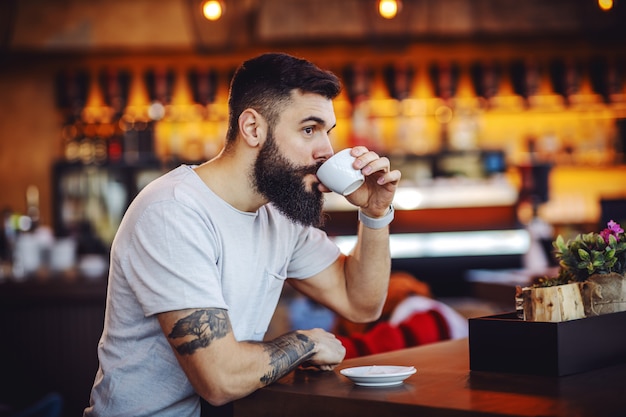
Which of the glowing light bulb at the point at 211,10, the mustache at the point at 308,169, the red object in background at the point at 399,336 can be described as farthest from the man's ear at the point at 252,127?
the glowing light bulb at the point at 211,10

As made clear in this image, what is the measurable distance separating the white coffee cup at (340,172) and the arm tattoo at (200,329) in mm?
414

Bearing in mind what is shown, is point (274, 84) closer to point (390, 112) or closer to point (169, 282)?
point (169, 282)

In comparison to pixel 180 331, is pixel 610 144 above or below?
above

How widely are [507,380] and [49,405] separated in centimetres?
141

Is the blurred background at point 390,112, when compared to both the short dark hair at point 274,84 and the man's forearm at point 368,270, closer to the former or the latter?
the man's forearm at point 368,270

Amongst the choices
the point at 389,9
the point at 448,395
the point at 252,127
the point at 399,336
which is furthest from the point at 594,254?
the point at 389,9

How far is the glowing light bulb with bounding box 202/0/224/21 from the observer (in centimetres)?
423

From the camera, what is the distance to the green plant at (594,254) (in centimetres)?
178

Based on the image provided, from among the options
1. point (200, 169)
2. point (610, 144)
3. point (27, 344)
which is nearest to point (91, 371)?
point (27, 344)

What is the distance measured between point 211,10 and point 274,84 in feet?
7.75

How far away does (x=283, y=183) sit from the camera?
A: 201cm

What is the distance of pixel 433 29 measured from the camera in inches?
269

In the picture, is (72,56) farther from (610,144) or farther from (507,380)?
(507,380)

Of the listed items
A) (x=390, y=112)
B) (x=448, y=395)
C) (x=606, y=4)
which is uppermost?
(x=390, y=112)
